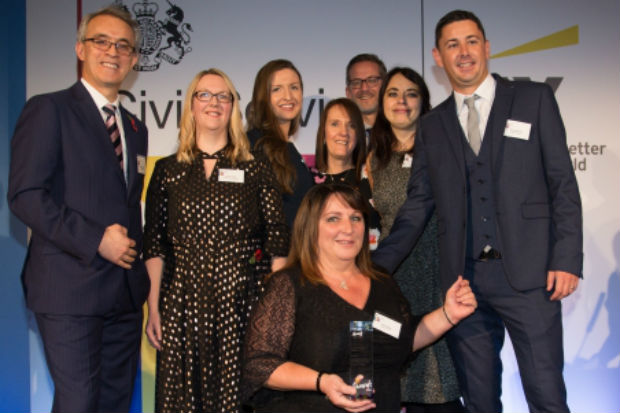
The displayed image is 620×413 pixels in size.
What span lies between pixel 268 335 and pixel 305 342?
143mm

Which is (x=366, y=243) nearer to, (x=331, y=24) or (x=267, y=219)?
(x=267, y=219)

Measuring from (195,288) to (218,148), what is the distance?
2.25ft

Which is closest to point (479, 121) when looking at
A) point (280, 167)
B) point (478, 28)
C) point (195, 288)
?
point (478, 28)

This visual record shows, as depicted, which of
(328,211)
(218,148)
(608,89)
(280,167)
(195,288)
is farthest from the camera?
(608,89)

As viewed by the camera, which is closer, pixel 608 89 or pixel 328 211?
pixel 328 211

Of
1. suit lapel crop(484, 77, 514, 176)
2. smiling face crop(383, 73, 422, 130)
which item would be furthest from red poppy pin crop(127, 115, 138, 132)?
suit lapel crop(484, 77, 514, 176)

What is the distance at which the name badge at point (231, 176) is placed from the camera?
285 cm

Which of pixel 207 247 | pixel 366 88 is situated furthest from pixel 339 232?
pixel 366 88

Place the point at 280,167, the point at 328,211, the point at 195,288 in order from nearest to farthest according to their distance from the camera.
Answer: the point at 328,211 < the point at 195,288 < the point at 280,167

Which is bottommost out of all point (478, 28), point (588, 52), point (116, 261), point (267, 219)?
point (116, 261)

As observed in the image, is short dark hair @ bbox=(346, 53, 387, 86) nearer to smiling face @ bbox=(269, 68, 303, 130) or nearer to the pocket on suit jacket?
smiling face @ bbox=(269, 68, 303, 130)

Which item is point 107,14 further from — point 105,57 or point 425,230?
point 425,230

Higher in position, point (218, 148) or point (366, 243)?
point (218, 148)

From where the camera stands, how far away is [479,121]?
9.07ft
